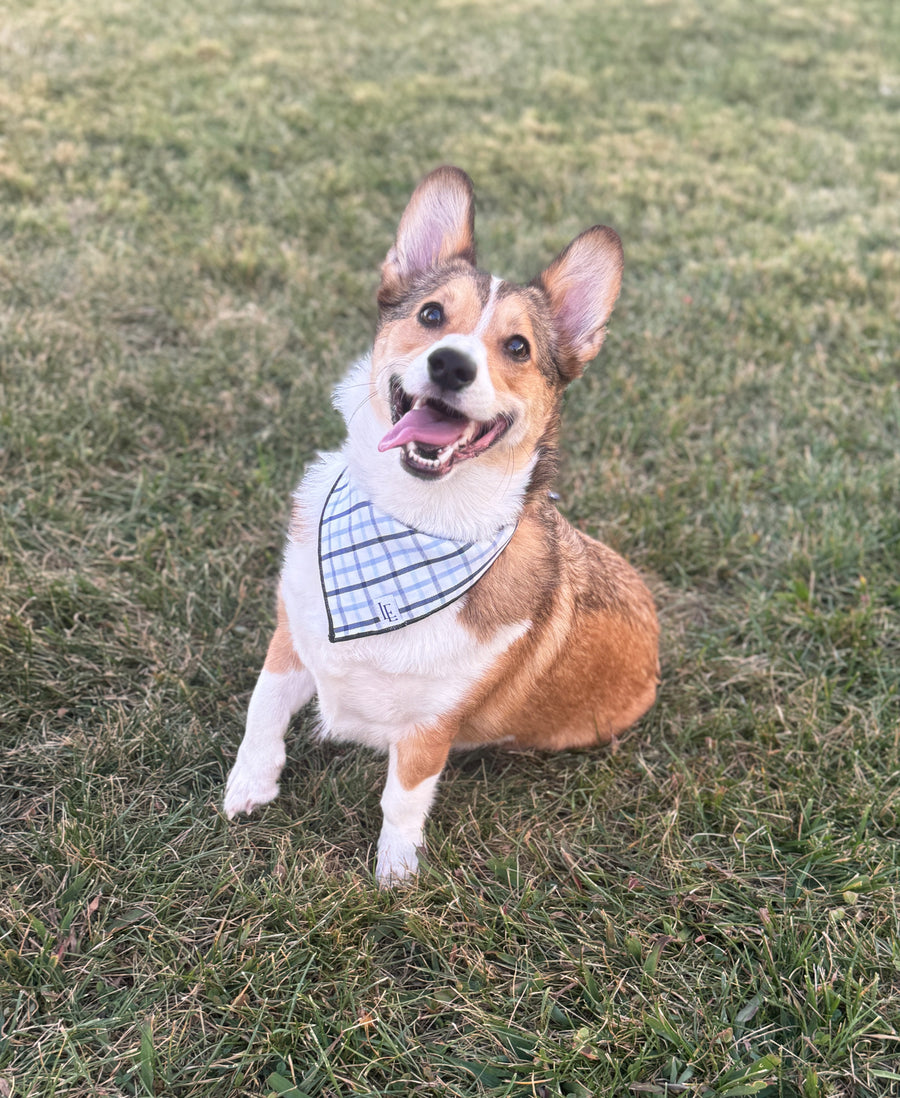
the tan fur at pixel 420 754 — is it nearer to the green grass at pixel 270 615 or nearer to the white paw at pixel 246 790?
the green grass at pixel 270 615

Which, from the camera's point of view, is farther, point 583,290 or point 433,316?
point 583,290

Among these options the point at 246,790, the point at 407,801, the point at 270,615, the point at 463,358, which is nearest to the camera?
the point at 463,358

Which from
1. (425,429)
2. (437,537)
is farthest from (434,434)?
(437,537)

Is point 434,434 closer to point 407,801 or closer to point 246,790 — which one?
point 407,801

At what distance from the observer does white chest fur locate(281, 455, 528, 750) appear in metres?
2.62

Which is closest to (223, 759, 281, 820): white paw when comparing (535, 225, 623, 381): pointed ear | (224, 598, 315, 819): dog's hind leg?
(224, 598, 315, 819): dog's hind leg

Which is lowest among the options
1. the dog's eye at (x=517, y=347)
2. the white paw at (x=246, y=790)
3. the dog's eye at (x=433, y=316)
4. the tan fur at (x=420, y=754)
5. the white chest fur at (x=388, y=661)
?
the white paw at (x=246, y=790)

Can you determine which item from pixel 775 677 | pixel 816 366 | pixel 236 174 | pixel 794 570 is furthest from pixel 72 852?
pixel 236 174

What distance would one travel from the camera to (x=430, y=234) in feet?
9.73

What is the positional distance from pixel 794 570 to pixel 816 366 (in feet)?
6.26

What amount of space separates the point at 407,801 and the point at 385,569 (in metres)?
0.76

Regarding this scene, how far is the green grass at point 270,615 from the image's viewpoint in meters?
2.46

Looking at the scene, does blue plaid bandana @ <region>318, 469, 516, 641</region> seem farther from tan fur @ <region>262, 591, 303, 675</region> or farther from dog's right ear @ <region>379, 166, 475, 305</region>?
dog's right ear @ <region>379, 166, 475, 305</region>

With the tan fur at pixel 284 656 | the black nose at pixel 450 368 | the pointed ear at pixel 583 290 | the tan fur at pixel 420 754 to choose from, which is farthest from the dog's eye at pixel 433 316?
the tan fur at pixel 420 754
